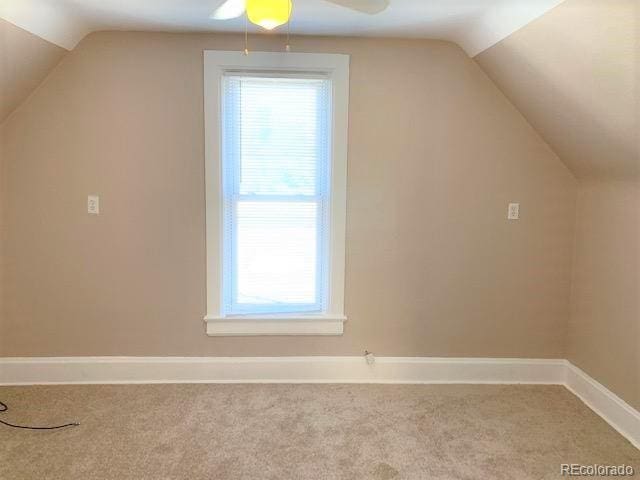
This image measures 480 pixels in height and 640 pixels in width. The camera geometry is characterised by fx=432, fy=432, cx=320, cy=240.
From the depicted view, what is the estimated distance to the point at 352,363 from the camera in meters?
2.87

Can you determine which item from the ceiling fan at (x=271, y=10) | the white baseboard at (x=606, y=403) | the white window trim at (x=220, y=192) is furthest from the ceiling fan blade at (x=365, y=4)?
the white baseboard at (x=606, y=403)

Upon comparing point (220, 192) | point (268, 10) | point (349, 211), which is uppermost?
point (268, 10)

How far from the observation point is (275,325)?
9.32 feet

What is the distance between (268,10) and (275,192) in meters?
1.47

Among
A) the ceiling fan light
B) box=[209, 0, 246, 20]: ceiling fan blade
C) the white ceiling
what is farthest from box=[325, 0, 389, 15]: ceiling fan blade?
box=[209, 0, 246, 20]: ceiling fan blade

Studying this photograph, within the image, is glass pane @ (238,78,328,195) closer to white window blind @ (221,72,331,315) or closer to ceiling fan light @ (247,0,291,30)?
white window blind @ (221,72,331,315)

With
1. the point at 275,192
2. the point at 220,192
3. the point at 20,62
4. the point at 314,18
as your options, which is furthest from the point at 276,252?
the point at 20,62

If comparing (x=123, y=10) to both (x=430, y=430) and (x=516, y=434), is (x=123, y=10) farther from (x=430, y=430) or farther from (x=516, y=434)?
(x=516, y=434)

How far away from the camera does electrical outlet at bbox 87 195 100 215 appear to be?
106 inches

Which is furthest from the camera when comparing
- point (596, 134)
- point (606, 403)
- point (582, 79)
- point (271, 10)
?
point (606, 403)

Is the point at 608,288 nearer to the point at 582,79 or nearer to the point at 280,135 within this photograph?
the point at 582,79

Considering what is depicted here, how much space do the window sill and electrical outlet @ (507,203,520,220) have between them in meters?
1.27

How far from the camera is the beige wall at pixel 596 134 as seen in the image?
1.75 meters

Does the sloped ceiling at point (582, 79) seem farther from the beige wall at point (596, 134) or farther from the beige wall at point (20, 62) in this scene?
the beige wall at point (20, 62)
